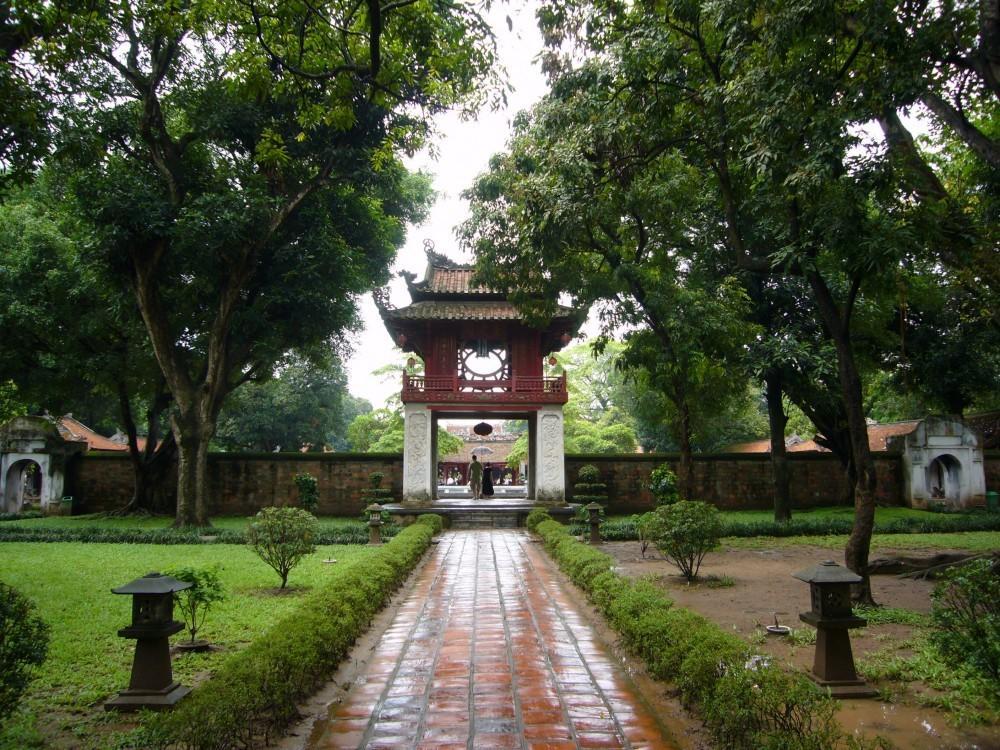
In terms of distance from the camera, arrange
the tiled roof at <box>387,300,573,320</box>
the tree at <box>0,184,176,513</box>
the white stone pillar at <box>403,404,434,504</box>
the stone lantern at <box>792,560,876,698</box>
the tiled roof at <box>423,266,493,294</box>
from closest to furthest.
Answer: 1. the stone lantern at <box>792,560,876,698</box>
2. the tree at <box>0,184,176,513</box>
3. the white stone pillar at <box>403,404,434,504</box>
4. the tiled roof at <box>387,300,573,320</box>
5. the tiled roof at <box>423,266,493,294</box>

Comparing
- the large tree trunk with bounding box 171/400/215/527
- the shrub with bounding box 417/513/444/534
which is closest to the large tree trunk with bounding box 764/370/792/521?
the shrub with bounding box 417/513/444/534

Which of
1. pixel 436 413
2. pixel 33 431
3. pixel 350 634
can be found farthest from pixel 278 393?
pixel 350 634

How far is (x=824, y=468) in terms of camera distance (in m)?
22.7

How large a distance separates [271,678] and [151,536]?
1238 cm

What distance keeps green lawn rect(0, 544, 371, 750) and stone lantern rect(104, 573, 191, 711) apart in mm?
210

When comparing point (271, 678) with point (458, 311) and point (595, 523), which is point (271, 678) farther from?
point (458, 311)

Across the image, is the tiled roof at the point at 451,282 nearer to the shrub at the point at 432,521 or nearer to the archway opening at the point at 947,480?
the shrub at the point at 432,521

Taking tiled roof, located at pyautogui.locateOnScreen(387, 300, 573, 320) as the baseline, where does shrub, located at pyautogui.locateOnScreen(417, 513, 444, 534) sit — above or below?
below

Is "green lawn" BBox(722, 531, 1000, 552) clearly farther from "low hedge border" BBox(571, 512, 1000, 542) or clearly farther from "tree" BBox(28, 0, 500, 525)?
"tree" BBox(28, 0, 500, 525)

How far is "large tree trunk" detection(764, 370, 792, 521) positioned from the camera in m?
17.4

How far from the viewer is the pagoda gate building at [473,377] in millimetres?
19344

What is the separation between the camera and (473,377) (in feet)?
66.5

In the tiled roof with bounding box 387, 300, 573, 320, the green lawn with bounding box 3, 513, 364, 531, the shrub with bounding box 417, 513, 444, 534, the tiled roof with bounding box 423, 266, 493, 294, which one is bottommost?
the green lawn with bounding box 3, 513, 364, 531

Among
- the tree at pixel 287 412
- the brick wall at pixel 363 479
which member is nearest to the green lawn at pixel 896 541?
the brick wall at pixel 363 479
